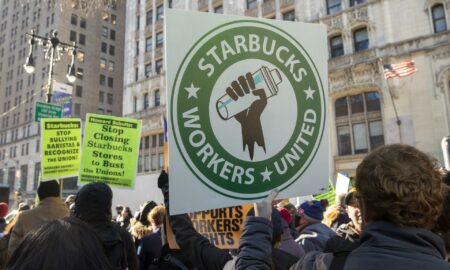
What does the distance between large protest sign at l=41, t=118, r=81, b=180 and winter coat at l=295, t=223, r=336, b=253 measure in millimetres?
4611

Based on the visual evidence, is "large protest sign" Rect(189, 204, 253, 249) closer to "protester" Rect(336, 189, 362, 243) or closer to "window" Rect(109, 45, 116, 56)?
"protester" Rect(336, 189, 362, 243)

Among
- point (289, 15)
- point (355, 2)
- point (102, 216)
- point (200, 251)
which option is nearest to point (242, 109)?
point (200, 251)

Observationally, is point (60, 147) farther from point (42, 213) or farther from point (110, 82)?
point (110, 82)

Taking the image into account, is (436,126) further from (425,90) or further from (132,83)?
(132,83)

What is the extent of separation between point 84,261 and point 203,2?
110ft

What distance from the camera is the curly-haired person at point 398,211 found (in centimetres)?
132

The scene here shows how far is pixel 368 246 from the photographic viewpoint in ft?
4.56

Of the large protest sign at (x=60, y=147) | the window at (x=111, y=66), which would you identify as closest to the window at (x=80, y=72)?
the window at (x=111, y=66)

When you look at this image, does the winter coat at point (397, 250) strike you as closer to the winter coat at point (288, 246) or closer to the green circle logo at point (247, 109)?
the green circle logo at point (247, 109)

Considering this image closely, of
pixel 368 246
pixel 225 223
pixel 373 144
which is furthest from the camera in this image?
pixel 373 144

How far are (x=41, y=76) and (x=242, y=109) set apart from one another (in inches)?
2429

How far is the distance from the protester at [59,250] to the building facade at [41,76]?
55761 mm

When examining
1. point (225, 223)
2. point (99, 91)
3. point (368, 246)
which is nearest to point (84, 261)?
point (368, 246)

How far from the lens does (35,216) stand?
4188mm
